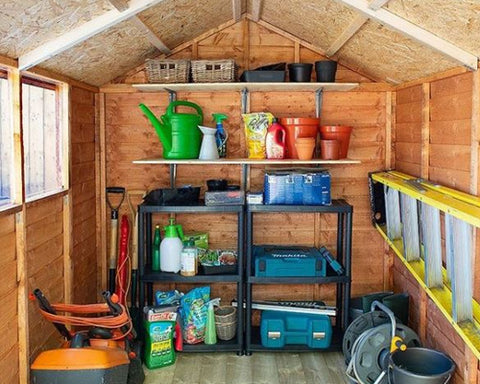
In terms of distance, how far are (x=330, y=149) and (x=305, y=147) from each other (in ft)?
0.58

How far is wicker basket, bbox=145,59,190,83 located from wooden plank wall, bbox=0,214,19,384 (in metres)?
1.43

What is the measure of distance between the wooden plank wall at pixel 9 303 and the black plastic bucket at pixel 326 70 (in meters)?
2.09

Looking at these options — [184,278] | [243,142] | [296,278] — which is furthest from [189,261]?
[243,142]

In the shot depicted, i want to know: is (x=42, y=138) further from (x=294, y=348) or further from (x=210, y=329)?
(x=294, y=348)

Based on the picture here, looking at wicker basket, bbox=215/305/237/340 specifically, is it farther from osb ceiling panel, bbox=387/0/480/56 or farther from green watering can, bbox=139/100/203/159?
osb ceiling panel, bbox=387/0/480/56

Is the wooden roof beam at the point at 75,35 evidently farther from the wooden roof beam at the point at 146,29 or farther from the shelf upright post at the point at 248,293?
the shelf upright post at the point at 248,293

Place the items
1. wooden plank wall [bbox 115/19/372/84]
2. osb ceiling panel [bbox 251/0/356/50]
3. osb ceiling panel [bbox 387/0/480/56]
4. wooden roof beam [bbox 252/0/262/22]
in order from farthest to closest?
1. wooden plank wall [bbox 115/19/372/84]
2. wooden roof beam [bbox 252/0/262/22]
3. osb ceiling panel [bbox 251/0/356/50]
4. osb ceiling panel [bbox 387/0/480/56]

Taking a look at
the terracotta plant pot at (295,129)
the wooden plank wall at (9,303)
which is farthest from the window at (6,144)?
the terracotta plant pot at (295,129)

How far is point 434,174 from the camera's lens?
3.16m

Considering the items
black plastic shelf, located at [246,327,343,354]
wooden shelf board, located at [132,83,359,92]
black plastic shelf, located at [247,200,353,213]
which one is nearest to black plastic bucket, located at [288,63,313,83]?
wooden shelf board, located at [132,83,359,92]

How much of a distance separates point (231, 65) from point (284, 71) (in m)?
0.35

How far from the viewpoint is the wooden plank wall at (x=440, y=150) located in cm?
264

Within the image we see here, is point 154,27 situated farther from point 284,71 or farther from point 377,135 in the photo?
point 377,135

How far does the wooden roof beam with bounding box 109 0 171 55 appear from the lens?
250cm
